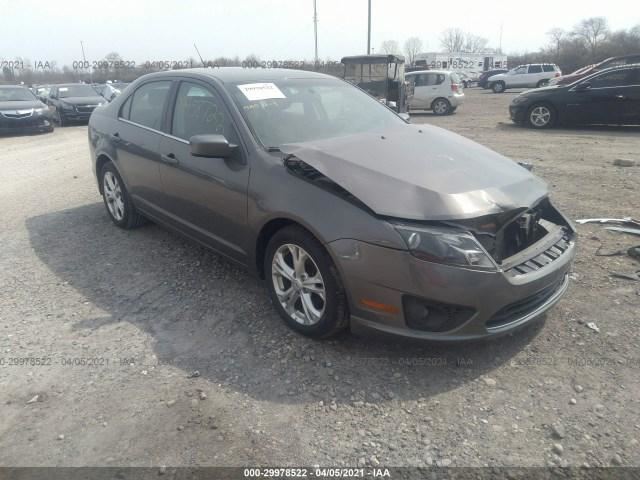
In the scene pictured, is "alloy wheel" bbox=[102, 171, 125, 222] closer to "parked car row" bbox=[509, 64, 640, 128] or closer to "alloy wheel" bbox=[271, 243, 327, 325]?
"alloy wheel" bbox=[271, 243, 327, 325]

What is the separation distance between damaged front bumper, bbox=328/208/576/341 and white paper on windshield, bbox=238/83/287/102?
155 cm

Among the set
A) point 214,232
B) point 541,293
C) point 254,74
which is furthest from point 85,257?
point 541,293

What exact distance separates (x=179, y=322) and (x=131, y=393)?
2.57 feet

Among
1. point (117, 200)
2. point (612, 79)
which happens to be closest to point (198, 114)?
point (117, 200)

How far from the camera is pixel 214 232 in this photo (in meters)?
3.82

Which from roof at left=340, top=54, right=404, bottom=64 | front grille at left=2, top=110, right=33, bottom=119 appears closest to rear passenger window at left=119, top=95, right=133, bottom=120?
front grille at left=2, top=110, right=33, bottom=119

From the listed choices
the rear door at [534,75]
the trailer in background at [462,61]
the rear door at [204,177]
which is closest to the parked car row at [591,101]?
the rear door at [204,177]

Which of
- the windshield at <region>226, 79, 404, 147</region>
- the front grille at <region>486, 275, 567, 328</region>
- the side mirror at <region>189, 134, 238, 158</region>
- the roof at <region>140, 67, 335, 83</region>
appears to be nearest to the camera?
the front grille at <region>486, 275, 567, 328</region>

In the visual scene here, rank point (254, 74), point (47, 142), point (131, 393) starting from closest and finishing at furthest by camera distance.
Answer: point (131, 393), point (254, 74), point (47, 142)

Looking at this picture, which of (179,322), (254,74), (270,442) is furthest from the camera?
(254,74)

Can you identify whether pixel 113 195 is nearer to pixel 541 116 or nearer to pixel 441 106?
pixel 541 116

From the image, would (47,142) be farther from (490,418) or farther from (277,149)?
(490,418)

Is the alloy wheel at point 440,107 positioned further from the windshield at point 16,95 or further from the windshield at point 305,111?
the windshield at point 305,111

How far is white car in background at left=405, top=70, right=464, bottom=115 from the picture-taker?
18.8m
